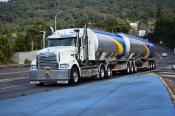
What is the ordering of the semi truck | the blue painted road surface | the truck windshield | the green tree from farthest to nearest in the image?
the green tree < the truck windshield < the semi truck < the blue painted road surface

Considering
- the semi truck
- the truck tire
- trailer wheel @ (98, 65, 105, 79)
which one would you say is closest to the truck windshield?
the semi truck

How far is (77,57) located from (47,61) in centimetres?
234

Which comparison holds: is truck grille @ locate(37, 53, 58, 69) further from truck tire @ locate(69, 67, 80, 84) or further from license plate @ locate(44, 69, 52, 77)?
truck tire @ locate(69, 67, 80, 84)

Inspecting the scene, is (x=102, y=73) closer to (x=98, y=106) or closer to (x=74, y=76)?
(x=74, y=76)

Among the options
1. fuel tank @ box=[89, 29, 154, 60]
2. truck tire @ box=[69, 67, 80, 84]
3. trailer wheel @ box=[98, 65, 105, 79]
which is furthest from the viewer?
trailer wheel @ box=[98, 65, 105, 79]

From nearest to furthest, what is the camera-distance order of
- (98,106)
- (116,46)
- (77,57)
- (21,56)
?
(98,106)
(77,57)
(116,46)
(21,56)

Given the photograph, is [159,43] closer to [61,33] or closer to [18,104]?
[61,33]

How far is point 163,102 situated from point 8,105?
481 cm

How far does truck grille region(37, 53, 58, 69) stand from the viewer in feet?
82.8

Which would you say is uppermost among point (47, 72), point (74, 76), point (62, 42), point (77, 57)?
point (62, 42)

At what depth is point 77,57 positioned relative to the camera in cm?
2702

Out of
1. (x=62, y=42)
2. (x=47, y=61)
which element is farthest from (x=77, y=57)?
(x=47, y=61)

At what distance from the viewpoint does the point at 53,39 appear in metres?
27.6

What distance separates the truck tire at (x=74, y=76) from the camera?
25.4m
